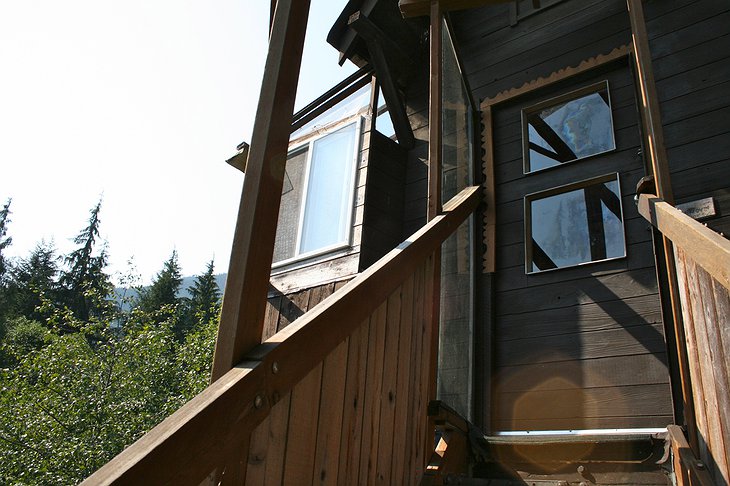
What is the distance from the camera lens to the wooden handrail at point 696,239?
1.30 meters

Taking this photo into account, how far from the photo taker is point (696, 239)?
1.50 meters

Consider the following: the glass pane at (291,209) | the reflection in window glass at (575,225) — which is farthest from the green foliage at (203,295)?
the reflection in window glass at (575,225)

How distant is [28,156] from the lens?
154ft

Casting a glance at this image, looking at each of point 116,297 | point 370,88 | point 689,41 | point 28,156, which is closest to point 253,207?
point 689,41

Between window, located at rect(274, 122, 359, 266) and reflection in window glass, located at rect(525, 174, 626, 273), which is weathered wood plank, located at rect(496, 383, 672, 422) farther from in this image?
window, located at rect(274, 122, 359, 266)

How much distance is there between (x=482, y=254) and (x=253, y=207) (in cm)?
271

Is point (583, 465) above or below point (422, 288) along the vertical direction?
below

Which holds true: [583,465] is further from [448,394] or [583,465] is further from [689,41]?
[689,41]

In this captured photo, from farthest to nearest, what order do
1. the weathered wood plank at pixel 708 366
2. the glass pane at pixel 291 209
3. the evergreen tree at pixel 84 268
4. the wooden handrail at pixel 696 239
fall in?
the evergreen tree at pixel 84 268 < the glass pane at pixel 291 209 < the weathered wood plank at pixel 708 366 < the wooden handrail at pixel 696 239

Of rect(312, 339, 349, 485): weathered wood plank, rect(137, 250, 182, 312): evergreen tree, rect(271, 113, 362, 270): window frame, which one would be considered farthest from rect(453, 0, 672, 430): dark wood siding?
rect(137, 250, 182, 312): evergreen tree

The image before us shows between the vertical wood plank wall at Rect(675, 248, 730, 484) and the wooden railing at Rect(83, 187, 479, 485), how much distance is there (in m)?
0.91

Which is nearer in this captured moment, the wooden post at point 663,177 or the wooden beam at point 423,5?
the wooden post at point 663,177

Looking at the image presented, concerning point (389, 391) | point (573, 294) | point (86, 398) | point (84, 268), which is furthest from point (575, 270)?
point (84, 268)

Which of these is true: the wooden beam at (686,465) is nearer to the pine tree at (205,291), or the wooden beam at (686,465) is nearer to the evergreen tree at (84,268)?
the evergreen tree at (84,268)
